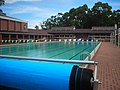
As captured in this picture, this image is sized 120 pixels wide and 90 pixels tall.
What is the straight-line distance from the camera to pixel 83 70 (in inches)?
115

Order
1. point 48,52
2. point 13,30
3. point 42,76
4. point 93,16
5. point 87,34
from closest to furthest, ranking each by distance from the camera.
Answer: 1. point 42,76
2. point 48,52
3. point 13,30
4. point 87,34
5. point 93,16

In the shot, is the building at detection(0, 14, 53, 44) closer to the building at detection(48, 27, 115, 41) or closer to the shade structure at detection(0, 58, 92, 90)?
the building at detection(48, 27, 115, 41)

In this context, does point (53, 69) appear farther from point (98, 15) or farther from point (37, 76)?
point (98, 15)

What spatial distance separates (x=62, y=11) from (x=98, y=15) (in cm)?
1995

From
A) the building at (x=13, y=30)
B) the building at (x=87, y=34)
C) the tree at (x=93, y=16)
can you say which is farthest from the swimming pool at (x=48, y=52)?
the tree at (x=93, y=16)

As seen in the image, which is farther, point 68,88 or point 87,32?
point 87,32

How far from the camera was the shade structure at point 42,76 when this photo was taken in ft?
9.37

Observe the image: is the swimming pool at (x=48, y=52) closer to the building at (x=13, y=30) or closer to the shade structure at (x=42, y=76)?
the building at (x=13, y=30)

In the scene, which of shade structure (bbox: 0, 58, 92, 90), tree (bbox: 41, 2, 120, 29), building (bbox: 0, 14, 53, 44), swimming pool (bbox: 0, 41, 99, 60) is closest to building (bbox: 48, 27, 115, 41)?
building (bbox: 0, 14, 53, 44)

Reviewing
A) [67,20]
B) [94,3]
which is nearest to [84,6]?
[94,3]

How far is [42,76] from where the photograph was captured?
3.10 meters

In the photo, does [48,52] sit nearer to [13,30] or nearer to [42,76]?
[42,76]

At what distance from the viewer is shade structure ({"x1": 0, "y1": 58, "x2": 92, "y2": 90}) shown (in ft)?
9.37

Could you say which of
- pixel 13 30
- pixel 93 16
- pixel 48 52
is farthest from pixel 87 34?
pixel 48 52
